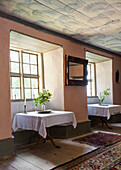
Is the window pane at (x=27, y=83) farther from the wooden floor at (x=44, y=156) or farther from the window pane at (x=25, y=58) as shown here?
the wooden floor at (x=44, y=156)

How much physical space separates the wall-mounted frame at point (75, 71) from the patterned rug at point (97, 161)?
6.65ft

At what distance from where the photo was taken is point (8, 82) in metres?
3.41

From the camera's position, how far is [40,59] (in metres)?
5.24

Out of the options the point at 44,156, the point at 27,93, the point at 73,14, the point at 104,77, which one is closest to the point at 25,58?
the point at 27,93

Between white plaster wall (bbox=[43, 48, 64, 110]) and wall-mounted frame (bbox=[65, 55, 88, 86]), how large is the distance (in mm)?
168

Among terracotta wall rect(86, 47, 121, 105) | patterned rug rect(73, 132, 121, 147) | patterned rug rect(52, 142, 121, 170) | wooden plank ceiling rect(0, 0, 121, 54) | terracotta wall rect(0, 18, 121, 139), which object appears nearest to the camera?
patterned rug rect(52, 142, 121, 170)

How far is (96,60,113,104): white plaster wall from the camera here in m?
6.92

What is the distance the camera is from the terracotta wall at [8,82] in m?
3.32

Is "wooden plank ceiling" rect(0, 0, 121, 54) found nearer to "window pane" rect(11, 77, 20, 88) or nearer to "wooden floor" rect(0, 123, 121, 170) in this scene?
"window pane" rect(11, 77, 20, 88)

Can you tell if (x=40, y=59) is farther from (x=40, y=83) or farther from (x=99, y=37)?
(x=99, y=37)

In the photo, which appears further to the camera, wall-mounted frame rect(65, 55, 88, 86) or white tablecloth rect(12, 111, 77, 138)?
wall-mounted frame rect(65, 55, 88, 86)

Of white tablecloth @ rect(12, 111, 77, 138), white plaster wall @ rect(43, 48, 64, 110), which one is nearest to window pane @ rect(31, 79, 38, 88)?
white plaster wall @ rect(43, 48, 64, 110)

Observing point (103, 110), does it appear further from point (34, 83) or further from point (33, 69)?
point (33, 69)

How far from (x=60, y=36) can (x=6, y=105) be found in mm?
2327
